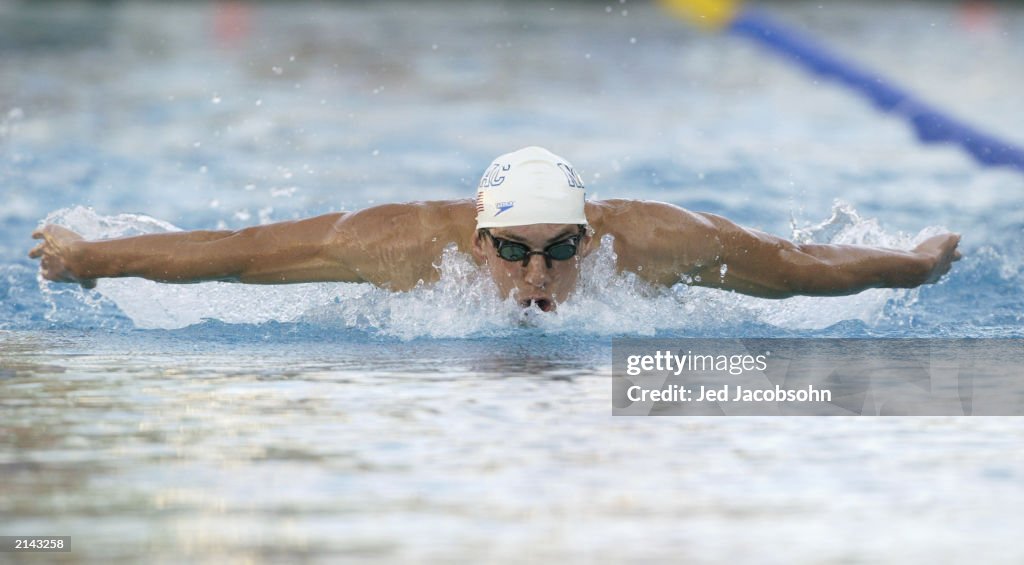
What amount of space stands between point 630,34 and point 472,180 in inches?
458

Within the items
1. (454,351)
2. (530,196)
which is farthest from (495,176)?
(454,351)

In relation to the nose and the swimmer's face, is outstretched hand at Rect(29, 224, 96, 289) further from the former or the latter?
the nose

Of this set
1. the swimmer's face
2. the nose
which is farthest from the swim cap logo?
the nose

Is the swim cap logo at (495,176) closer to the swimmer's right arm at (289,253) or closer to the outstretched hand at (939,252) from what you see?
the swimmer's right arm at (289,253)

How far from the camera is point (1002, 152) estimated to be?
8305 mm

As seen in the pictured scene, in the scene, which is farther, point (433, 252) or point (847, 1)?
point (847, 1)

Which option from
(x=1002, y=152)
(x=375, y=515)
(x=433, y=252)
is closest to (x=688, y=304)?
(x=433, y=252)

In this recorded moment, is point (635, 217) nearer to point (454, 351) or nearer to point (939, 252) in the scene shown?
point (454, 351)

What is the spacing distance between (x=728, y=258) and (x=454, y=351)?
105 centimetres

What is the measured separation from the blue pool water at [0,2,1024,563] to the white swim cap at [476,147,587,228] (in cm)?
22

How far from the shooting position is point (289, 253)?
17.9 ft

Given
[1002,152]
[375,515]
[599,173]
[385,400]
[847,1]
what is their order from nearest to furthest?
[375,515], [385,400], [1002,152], [599,173], [847,1]

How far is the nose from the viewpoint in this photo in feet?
17.2

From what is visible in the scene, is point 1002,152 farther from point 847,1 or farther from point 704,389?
point 847,1
